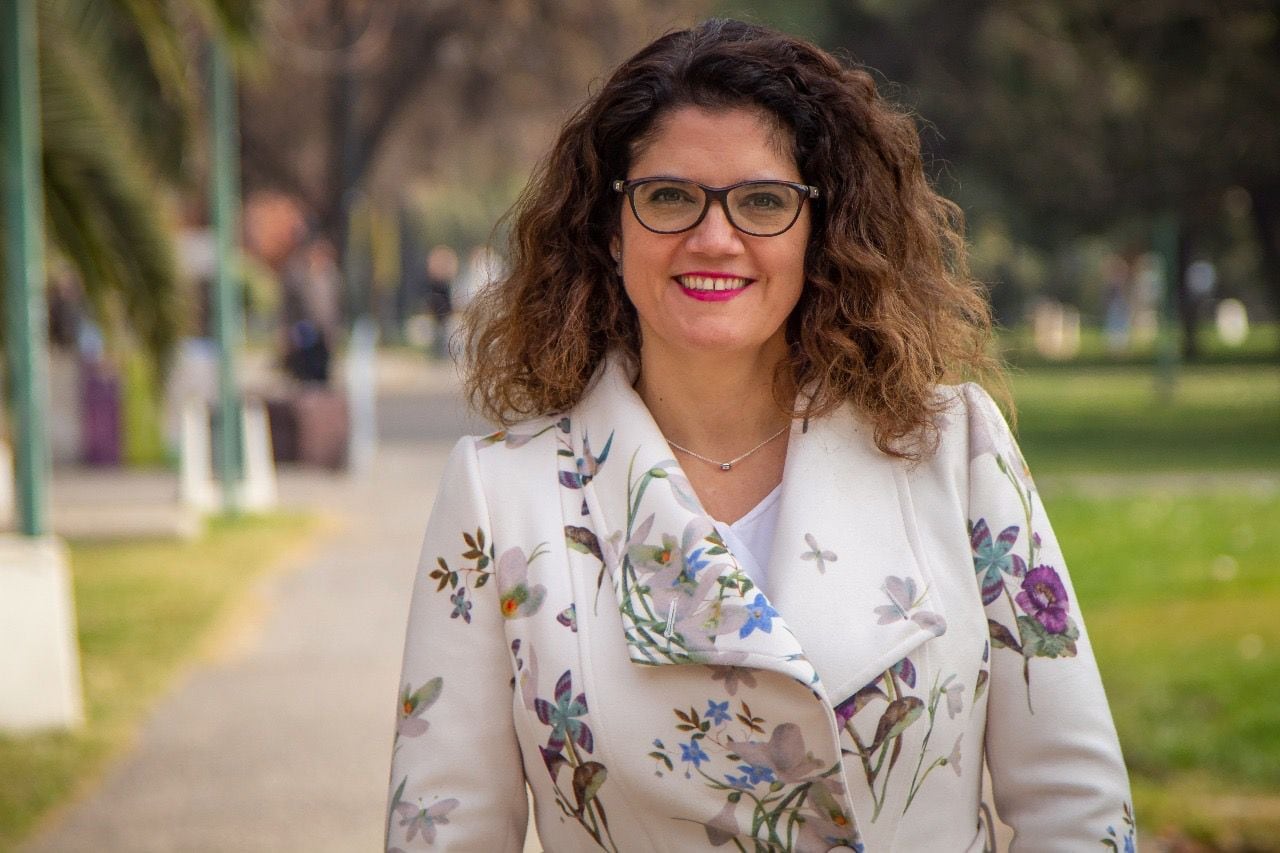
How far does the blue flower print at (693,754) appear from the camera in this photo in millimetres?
2422

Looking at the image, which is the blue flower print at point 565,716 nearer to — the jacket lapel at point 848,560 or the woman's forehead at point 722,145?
the jacket lapel at point 848,560

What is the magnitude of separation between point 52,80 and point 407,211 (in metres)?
44.8

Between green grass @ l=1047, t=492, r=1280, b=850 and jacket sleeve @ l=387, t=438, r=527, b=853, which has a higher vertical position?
jacket sleeve @ l=387, t=438, r=527, b=853

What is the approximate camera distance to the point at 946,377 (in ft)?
9.02

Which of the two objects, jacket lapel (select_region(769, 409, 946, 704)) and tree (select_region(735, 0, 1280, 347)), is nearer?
jacket lapel (select_region(769, 409, 946, 704))

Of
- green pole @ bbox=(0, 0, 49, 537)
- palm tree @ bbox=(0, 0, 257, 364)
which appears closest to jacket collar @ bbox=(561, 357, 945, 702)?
green pole @ bbox=(0, 0, 49, 537)

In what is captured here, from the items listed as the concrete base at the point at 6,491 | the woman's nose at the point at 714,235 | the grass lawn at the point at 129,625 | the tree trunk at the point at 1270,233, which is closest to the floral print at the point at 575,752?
the woman's nose at the point at 714,235

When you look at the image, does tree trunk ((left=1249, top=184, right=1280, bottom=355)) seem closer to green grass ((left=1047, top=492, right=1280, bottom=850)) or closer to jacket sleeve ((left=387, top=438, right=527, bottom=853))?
green grass ((left=1047, top=492, right=1280, bottom=850))

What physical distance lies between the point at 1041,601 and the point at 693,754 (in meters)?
0.54

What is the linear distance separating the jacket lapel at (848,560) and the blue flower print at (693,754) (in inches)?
7.5

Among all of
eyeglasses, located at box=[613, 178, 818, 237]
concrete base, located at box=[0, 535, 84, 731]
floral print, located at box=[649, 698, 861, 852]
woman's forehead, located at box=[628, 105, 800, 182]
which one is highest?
woman's forehead, located at box=[628, 105, 800, 182]

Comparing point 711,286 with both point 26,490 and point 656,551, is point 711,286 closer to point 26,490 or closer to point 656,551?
→ point 656,551

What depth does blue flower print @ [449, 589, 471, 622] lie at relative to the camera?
2.54 metres

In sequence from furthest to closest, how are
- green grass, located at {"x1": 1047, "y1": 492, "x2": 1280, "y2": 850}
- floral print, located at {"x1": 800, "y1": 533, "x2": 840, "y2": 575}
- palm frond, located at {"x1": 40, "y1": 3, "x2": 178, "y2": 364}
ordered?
palm frond, located at {"x1": 40, "y1": 3, "x2": 178, "y2": 364}, green grass, located at {"x1": 1047, "y1": 492, "x2": 1280, "y2": 850}, floral print, located at {"x1": 800, "y1": 533, "x2": 840, "y2": 575}
